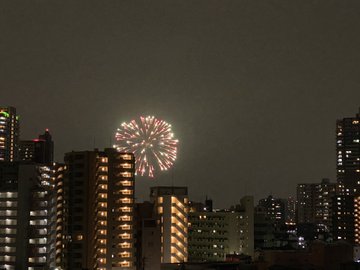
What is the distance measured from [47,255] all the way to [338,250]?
19.4 meters

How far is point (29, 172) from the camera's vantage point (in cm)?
5125

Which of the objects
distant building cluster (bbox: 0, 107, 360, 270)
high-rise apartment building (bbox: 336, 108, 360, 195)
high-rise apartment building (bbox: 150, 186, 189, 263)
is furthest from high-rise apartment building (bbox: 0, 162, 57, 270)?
high-rise apartment building (bbox: 336, 108, 360, 195)

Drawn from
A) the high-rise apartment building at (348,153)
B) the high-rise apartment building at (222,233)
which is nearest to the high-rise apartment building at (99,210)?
the high-rise apartment building at (222,233)

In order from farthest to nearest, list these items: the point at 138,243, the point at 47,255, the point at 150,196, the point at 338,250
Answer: the point at 150,196 → the point at 138,243 → the point at 47,255 → the point at 338,250

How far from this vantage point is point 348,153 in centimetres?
12394

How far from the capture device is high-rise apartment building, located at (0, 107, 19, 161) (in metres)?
105

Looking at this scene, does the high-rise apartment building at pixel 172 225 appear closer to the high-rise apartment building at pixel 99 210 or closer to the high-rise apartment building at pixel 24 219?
the high-rise apartment building at pixel 99 210

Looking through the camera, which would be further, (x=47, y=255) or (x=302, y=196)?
(x=302, y=196)

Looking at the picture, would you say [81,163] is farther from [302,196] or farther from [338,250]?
[302,196]

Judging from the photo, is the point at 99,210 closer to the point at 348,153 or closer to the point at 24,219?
the point at 24,219

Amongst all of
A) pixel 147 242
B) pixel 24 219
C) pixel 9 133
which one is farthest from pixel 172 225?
pixel 9 133

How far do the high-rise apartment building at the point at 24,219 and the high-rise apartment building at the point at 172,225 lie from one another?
14.1 meters

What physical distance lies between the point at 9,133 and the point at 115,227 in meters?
54.1

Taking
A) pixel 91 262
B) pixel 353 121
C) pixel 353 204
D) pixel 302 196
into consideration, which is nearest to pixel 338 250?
pixel 91 262
